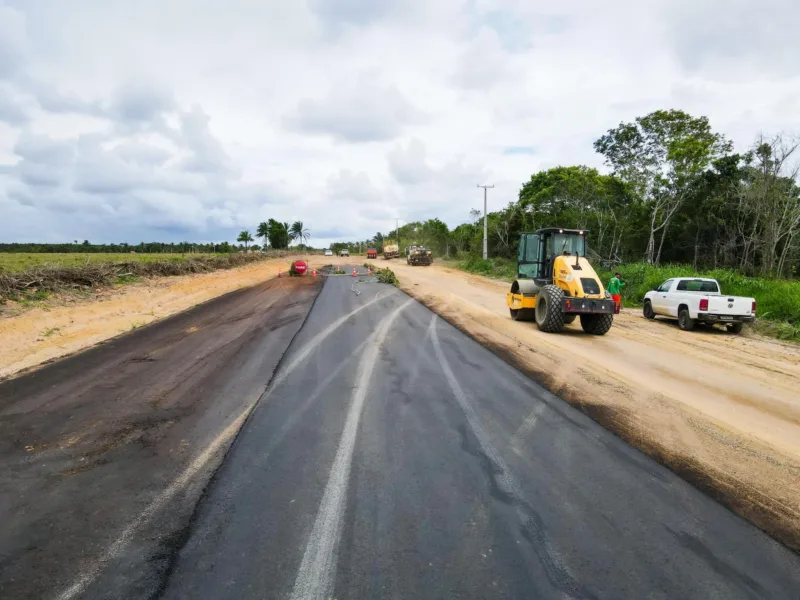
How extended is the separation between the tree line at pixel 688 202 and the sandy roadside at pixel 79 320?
76.5 ft

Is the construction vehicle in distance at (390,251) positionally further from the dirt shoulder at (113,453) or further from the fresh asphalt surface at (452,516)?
the fresh asphalt surface at (452,516)

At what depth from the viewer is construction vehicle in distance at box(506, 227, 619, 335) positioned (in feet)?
38.7

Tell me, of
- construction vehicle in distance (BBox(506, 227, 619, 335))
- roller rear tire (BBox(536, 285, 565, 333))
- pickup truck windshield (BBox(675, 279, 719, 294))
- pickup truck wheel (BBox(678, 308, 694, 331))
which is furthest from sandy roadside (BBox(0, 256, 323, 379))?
pickup truck windshield (BBox(675, 279, 719, 294))

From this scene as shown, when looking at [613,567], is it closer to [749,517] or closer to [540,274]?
[749,517]

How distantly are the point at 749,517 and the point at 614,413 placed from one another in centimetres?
236

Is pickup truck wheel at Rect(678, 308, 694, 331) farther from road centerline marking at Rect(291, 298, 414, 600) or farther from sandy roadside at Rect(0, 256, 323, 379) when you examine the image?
sandy roadside at Rect(0, 256, 323, 379)

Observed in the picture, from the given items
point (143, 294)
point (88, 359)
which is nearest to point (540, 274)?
point (88, 359)

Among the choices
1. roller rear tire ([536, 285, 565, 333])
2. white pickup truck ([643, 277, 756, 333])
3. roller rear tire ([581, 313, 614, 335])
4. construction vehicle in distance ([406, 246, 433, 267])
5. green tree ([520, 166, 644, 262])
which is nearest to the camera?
roller rear tire ([536, 285, 565, 333])

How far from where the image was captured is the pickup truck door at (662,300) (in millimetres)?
15375

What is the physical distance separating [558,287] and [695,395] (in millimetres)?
5692

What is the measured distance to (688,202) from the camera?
27.2 metres

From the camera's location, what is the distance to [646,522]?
366cm

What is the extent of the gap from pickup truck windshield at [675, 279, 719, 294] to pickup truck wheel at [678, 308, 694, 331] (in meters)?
1.23

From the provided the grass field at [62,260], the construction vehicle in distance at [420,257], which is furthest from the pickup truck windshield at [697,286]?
the construction vehicle in distance at [420,257]
